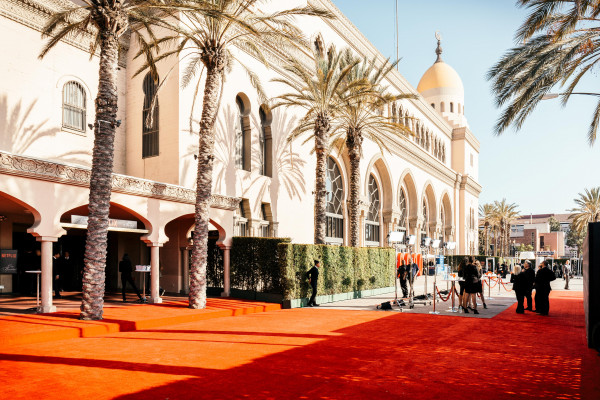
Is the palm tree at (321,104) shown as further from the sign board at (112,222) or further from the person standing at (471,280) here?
the sign board at (112,222)

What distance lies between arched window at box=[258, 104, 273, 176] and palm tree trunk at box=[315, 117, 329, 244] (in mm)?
3424

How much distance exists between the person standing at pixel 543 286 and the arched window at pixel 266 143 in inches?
525

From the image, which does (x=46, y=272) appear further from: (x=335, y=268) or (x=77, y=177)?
(x=335, y=268)

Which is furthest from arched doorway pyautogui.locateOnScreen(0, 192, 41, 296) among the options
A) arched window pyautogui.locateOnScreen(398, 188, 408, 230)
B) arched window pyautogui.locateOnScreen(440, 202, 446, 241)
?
arched window pyautogui.locateOnScreen(440, 202, 446, 241)

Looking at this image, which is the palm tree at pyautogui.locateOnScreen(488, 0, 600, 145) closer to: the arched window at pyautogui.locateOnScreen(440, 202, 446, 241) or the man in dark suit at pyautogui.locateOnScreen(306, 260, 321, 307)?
the man in dark suit at pyautogui.locateOnScreen(306, 260, 321, 307)

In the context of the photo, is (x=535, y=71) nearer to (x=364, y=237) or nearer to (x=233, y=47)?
(x=233, y=47)

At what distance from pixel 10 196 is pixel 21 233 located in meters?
7.75

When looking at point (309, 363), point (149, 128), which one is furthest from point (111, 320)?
point (149, 128)

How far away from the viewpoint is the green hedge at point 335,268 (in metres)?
17.8

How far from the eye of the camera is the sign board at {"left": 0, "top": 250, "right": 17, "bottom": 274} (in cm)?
1358

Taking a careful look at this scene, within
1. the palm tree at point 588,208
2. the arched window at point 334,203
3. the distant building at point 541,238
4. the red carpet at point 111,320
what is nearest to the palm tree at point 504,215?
the palm tree at point 588,208

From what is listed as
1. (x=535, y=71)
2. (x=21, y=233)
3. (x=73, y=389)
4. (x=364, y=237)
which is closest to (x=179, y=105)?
(x=21, y=233)

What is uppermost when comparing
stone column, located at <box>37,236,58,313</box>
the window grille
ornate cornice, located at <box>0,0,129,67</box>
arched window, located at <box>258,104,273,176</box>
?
ornate cornice, located at <box>0,0,129,67</box>

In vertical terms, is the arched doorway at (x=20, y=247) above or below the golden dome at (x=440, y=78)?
below
